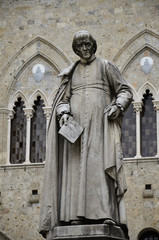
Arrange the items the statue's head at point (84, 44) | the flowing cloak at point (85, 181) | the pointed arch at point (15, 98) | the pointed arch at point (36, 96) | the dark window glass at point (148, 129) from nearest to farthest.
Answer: the flowing cloak at point (85, 181) < the statue's head at point (84, 44) < the dark window glass at point (148, 129) < the pointed arch at point (36, 96) < the pointed arch at point (15, 98)

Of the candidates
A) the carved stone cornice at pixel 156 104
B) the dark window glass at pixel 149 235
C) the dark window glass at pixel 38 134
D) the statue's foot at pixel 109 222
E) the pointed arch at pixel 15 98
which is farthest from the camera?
the pointed arch at pixel 15 98

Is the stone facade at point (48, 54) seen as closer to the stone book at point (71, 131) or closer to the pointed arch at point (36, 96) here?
the pointed arch at point (36, 96)

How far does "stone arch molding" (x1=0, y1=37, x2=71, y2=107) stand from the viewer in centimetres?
1841

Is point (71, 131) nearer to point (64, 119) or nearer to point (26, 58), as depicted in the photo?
point (64, 119)

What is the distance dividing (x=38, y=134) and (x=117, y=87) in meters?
11.4

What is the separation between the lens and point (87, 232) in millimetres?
6012

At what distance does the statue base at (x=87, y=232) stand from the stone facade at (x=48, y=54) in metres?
10.8

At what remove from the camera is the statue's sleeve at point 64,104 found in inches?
259

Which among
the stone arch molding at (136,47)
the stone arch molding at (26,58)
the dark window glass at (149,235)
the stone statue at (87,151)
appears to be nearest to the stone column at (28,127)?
the stone arch molding at (26,58)

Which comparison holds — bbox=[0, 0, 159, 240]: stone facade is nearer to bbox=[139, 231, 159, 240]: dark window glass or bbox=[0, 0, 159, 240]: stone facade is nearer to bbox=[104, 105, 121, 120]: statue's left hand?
bbox=[139, 231, 159, 240]: dark window glass

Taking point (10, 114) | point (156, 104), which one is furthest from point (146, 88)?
point (10, 114)

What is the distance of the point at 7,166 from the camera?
17656mm

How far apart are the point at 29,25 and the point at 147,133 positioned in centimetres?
Result: 437

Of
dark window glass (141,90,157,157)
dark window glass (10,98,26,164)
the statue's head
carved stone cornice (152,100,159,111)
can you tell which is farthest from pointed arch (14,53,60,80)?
the statue's head
